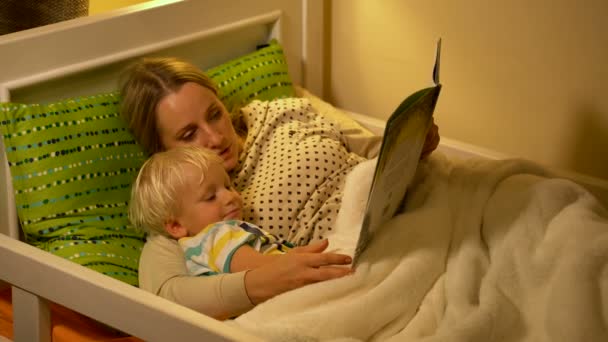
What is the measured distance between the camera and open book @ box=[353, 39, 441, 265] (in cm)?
117

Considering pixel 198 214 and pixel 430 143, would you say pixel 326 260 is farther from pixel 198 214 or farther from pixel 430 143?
pixel 430 143

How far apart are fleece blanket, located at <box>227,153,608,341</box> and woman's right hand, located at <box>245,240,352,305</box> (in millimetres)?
31

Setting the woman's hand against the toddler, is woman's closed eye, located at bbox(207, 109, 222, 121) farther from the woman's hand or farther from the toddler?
the woman's hand

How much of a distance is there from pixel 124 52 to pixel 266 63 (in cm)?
35

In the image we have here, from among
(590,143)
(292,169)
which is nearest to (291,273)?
(292,169)

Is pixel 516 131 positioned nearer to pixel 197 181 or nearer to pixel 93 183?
pixel 197 181

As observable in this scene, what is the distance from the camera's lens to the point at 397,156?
4.10 ft

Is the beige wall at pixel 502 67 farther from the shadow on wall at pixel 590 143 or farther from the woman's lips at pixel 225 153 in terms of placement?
the woman's lips at pixel 225 153

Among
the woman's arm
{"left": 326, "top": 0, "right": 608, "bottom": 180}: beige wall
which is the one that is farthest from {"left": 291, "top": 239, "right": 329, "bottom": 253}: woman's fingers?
{"left": 326, "top": 0, "right": 608, "bottom": 180}: beige wall

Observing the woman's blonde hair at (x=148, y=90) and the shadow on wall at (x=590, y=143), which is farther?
the shadow on wall at (x=590, y=143)

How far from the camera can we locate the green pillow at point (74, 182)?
4.82 ft

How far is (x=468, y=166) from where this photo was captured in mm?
1575

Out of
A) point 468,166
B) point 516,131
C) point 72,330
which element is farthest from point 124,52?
point 516,131

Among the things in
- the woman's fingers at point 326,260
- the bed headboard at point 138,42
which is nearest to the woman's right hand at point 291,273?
the woman's fingers at point 326,260
